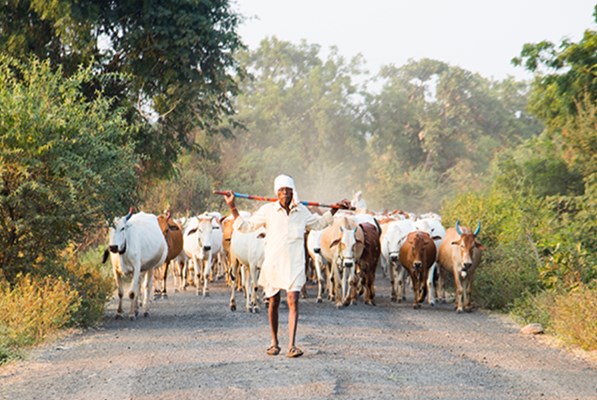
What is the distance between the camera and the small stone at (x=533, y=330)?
43.4 feet

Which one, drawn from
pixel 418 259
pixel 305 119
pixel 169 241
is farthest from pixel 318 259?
pixel 305 119

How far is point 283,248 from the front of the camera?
33.4ft

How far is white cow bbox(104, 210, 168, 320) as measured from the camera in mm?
14508

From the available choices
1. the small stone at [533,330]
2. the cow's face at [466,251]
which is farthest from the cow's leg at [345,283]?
the small stone at [533,330]

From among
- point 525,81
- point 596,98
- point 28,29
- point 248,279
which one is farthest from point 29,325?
point 525,81

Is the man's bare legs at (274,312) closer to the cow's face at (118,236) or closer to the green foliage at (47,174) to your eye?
the green foliage at (47,174)

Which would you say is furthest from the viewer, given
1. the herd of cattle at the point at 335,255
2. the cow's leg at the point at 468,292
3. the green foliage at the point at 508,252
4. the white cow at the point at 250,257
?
the cow's leg at the point at 468,292

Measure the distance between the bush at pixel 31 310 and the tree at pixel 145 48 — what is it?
7.12 meters

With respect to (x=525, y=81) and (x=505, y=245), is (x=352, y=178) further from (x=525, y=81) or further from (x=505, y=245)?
(x=505, y=245)

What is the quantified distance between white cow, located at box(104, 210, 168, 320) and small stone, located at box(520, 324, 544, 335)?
19.0ft

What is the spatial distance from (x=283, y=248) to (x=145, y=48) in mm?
11848

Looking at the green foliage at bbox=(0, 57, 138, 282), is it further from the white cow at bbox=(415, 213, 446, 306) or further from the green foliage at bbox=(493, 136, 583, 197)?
the green foliage at bbox=(493, 136, 583, 197)

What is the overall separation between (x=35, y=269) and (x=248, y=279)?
3.58 metres

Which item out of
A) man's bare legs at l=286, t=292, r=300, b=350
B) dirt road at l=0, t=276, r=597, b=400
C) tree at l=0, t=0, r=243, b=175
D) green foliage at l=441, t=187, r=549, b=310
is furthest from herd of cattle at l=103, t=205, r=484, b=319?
man's bare legs at l=286, t=292, r=300, b=350
